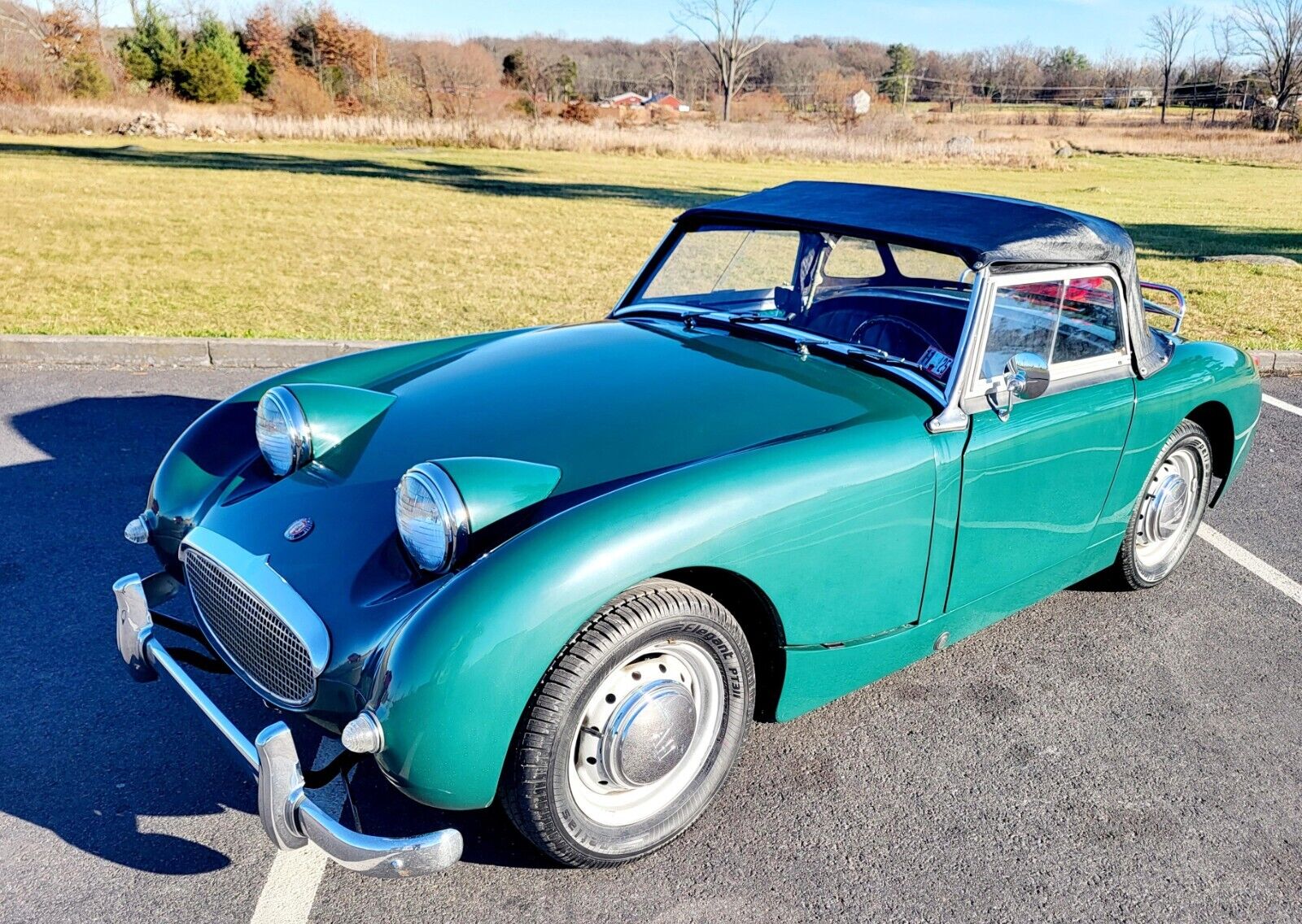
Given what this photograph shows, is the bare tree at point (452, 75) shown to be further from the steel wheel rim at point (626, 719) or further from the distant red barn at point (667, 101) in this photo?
the steel wheel rim at point (626, 719)

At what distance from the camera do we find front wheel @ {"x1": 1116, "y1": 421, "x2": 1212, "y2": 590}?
3836 millimetres

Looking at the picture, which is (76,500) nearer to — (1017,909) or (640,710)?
(640,710)

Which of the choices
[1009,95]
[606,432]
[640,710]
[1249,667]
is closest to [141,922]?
[640,710]

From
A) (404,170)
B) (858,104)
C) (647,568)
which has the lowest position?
(647,568)

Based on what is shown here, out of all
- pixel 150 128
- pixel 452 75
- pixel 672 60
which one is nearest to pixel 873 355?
pixel 150 128

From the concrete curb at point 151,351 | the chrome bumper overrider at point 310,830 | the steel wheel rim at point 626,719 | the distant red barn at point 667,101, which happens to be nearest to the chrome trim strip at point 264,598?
the chrome bumper overrider at point 310,830

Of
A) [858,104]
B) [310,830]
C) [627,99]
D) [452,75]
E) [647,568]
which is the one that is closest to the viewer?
[310,830]

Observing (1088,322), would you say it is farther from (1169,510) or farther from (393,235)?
(393,235)

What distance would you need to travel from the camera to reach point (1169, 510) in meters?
3.95

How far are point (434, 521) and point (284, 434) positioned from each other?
797 mm

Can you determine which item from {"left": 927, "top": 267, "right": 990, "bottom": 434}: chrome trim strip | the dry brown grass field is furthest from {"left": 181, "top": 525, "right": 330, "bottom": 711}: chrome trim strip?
the dry brown grass field

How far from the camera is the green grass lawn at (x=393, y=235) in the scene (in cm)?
829

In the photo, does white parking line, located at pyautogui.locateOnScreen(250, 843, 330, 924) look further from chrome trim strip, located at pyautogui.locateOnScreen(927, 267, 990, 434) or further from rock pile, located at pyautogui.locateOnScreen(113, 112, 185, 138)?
rock pile, located at pyautogui.locateOnScreen(113, 112, 185, 138)

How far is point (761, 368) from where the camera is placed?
3.15 meters
